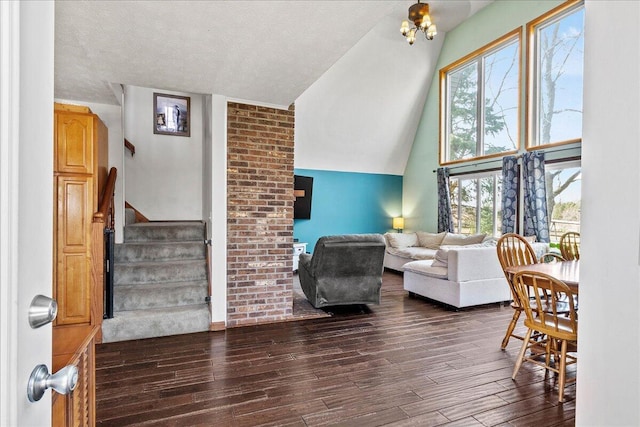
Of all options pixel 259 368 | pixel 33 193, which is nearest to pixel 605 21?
pixel 33 193

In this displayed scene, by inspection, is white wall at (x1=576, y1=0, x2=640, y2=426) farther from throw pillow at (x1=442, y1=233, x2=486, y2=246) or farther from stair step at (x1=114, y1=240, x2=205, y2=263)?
throw pillow at (x1=442, y1=233, x2=486, y2=246)

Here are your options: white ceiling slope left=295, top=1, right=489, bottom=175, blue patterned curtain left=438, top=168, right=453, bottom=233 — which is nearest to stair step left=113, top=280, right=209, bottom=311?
white ceiling slope left=295, top=1, right=489, bottom=175

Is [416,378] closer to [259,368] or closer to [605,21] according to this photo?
[259,368]

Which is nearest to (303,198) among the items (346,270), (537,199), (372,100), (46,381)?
(372,100)

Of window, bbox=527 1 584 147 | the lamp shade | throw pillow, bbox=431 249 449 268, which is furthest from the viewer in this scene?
the lamp shade

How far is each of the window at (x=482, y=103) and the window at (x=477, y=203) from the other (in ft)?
1.52

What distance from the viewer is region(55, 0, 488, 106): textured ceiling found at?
1.95 m

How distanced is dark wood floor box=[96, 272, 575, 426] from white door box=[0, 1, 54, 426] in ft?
5.53

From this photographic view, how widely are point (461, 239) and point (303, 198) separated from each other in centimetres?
319

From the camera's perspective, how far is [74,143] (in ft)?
9.39

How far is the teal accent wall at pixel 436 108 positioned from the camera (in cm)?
579

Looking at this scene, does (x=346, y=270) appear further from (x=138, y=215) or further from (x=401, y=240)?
(x=138, y=215)

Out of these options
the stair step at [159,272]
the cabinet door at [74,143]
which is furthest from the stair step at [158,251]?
the cabinet door at [74,143]

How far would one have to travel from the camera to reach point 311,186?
23.0ft
